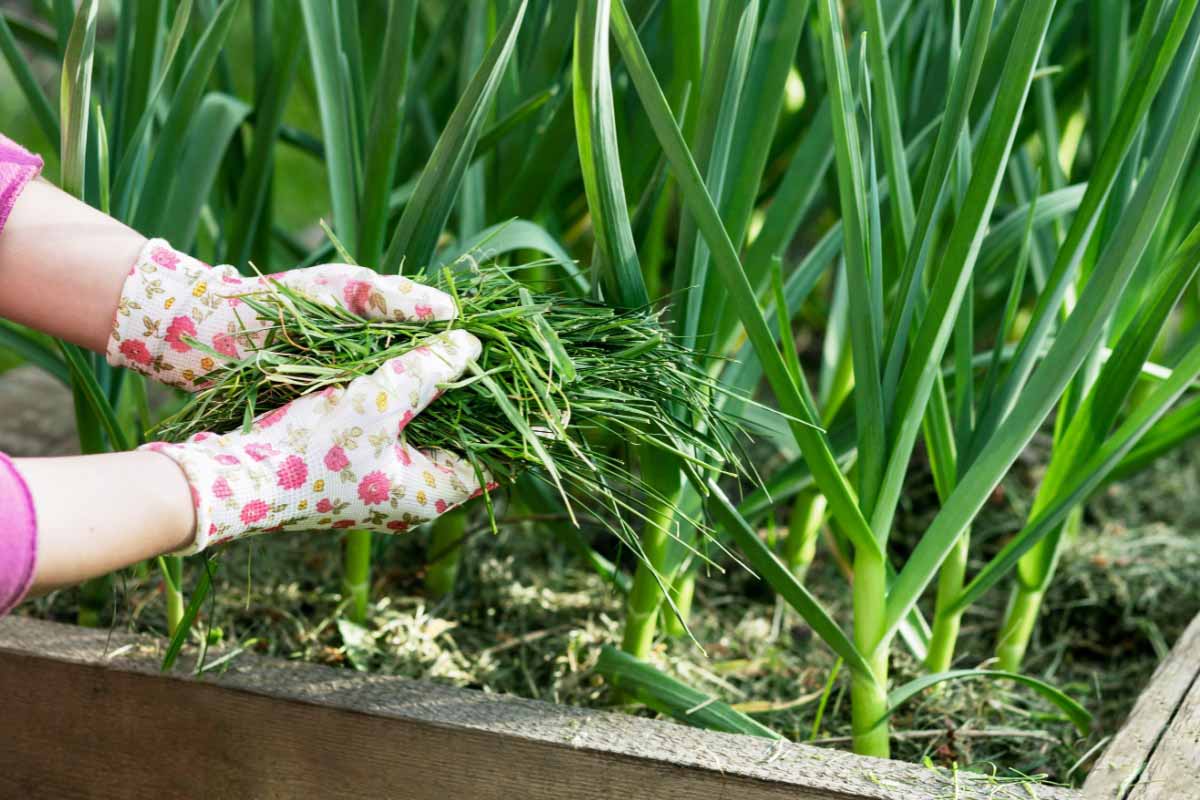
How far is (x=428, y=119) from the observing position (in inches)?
47.7

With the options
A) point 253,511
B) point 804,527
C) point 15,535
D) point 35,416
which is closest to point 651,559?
point 804,527

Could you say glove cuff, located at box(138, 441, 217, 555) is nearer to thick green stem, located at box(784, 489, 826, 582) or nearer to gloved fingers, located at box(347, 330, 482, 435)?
gloved fingers, located at box(347, 330, 482, 435)

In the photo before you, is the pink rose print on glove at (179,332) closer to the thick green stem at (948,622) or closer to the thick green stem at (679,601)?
the thick green stem at (679,601)

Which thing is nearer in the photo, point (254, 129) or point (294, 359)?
point (294, 359)

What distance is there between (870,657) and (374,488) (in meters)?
0.43

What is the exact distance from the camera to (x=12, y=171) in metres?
0.83

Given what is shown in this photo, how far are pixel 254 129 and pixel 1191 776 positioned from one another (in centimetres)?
96

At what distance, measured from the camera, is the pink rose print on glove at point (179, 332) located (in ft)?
2.73

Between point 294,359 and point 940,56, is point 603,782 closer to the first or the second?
point 294,359

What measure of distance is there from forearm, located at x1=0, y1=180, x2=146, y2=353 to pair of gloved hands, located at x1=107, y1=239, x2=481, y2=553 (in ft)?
0.30

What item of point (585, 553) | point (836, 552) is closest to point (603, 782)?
point (585, 553)

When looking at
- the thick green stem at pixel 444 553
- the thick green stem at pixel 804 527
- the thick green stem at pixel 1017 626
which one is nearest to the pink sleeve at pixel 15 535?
the thick green stem at pixel 444 553

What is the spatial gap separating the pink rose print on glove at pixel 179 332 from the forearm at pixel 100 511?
0.16 m

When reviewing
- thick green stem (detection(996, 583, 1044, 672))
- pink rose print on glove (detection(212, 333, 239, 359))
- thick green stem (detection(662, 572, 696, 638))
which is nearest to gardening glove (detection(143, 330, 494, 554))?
pink rose print on glove (detection(212, 333, 239, 359))
